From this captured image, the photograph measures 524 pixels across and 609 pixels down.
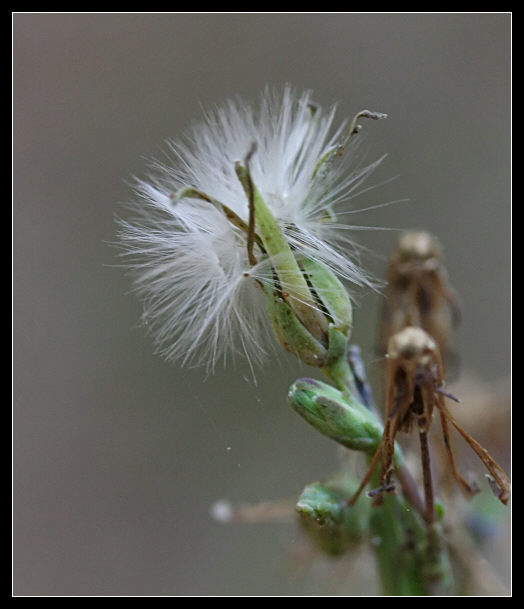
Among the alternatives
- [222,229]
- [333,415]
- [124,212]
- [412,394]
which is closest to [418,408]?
[412,394]

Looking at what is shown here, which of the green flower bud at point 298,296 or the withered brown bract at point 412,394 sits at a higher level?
the green flower bud at point 298,296

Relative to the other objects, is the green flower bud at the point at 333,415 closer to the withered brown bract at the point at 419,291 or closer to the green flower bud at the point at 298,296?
the green flower bud at the point at 298,296

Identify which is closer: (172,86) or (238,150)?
(238,150)

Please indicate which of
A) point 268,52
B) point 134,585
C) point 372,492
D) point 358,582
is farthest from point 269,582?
point 268,52

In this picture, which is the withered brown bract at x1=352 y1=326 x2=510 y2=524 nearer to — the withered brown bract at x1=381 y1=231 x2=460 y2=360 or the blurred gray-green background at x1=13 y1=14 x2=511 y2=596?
the withered brown bract at x1=381 y1=231 x2=460 y2=360

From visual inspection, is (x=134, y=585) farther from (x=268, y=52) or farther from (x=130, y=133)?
(x=268, y=52)

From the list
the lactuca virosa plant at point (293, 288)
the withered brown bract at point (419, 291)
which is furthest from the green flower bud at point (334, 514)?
the withered brown bract at point (419, 291)
